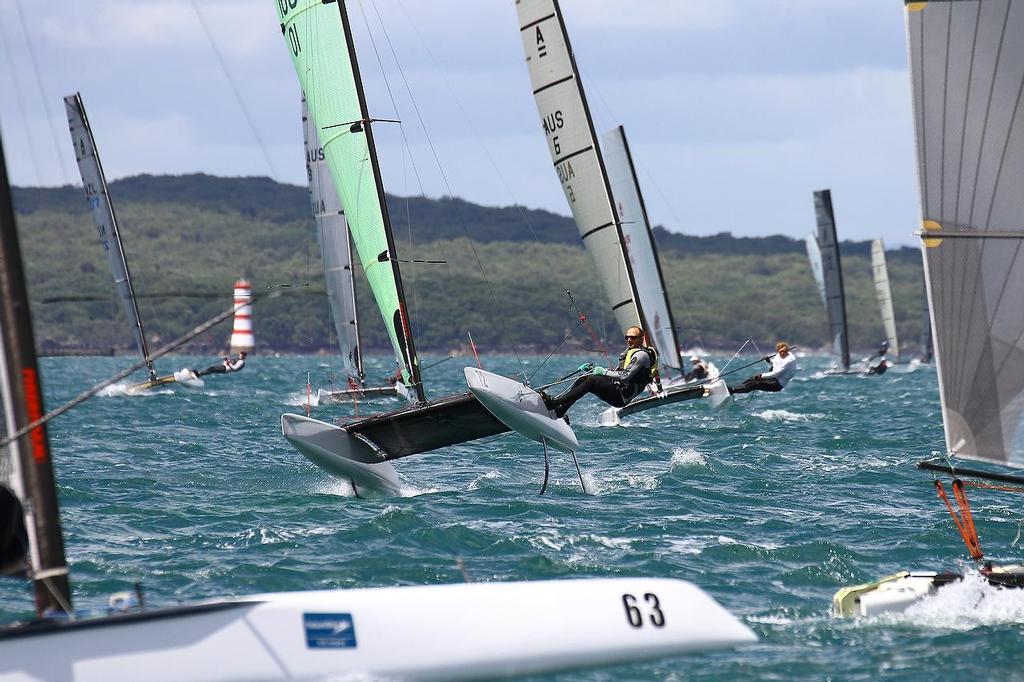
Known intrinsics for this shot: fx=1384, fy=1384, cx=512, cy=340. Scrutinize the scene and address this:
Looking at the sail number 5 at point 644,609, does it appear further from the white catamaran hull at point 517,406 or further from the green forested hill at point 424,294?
the green forested hill at point 424,294

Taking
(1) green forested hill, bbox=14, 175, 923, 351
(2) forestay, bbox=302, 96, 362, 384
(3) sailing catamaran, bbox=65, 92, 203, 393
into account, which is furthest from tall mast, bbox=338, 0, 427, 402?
(1) green forested hill, bbox=14, 175, 923, 351

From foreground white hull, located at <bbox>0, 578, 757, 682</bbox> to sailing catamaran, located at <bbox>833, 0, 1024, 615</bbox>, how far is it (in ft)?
6.37

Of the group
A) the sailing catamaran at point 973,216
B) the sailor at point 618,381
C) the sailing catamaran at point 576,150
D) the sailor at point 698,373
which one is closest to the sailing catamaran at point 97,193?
the sailing catamaran at point 576,150

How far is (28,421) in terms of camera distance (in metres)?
6.53

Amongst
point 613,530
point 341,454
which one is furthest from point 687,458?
point 613,530

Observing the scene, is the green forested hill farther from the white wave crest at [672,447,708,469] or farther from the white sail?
the white wave crest at [672,447,708,469]

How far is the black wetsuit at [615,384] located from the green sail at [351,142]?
7.44ft

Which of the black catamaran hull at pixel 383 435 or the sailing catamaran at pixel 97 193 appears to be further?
the sailing catamaran at pixel 97 193

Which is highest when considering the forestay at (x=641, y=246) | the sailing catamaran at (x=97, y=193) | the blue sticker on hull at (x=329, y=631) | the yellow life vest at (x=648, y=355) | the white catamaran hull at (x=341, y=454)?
the sailing catamaran at (x=97, y=193)

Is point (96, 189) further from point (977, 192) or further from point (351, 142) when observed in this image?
point (977, 192)

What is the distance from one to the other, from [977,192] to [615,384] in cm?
553

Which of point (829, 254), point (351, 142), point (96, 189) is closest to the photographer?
point (351, 142)

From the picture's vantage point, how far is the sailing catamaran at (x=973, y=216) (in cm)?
788

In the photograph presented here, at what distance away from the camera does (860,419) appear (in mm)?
25000
